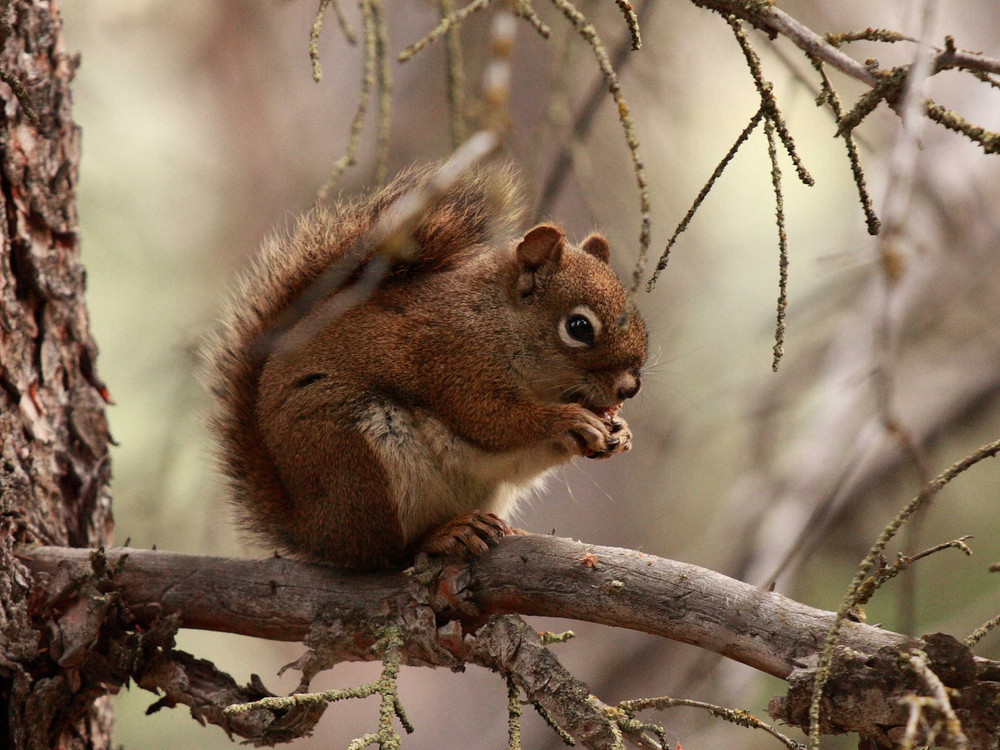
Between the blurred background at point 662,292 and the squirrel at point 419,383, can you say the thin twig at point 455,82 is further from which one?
the squirrel at point 419,383

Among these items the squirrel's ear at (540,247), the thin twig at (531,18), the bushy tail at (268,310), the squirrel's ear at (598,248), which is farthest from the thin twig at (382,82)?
the squirrel's ear at (598,248)

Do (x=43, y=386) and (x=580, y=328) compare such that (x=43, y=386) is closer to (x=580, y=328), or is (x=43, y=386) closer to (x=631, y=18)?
(x=580, y=328)

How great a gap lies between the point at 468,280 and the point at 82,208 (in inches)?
108

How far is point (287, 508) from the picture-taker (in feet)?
7.46

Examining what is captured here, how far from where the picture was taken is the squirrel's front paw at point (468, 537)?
6.47ft

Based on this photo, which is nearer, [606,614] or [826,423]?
[606,614]

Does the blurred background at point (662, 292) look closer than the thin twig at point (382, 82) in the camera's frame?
No

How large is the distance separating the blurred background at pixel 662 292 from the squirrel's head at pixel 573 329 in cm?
20

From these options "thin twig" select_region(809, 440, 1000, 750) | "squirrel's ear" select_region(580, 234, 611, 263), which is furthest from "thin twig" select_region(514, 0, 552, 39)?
"squirrel's ear" select_region(580, 234, 611, 263)

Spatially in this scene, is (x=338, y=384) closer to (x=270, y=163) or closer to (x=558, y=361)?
(x=558, y=361)

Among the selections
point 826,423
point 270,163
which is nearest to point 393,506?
point 826,423

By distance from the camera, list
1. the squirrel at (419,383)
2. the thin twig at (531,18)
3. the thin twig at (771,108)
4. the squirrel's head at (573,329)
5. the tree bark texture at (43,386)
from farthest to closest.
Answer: the squirrel's head at (573,329) → the squirrel at (419,383) → the tree bark texture at (43,386) → the thin twig at (531,18) → the thin twig at (771,108)

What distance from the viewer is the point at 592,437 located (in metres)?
2.19

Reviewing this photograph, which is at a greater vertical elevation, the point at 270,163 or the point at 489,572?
the point at 270,163
